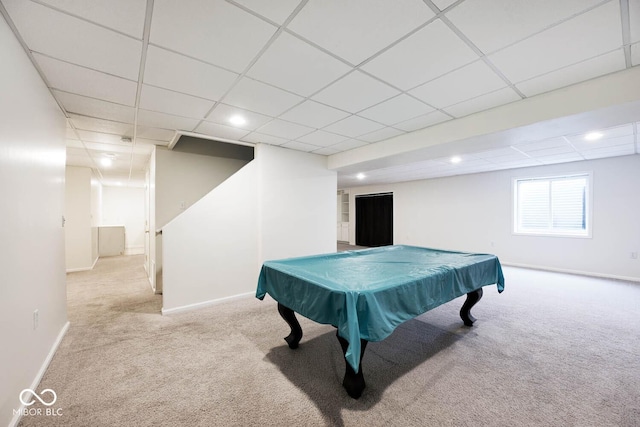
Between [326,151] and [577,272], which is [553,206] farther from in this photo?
[326,151]

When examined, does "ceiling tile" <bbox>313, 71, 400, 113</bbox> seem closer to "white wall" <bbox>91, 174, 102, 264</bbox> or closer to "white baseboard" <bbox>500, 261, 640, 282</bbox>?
"white baseboard" <bbox>500, 261, 640, 282</bbox>

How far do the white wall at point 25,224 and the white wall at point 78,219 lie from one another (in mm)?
4196

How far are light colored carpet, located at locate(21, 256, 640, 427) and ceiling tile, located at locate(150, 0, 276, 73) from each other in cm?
234

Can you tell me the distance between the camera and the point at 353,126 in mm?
3240

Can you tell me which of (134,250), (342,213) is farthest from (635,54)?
(134,250)

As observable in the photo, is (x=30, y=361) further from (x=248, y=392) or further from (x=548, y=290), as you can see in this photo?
(x=548, y=290)

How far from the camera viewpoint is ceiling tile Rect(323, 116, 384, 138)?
9.99 feet

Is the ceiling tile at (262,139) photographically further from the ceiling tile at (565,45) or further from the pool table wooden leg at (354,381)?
the pool table wooden leg at (354,381)

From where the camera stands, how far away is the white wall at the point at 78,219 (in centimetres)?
550

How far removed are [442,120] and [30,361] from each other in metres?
4.22

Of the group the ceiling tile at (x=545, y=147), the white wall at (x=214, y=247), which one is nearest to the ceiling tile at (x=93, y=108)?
the white wall at (x=214, y=247)

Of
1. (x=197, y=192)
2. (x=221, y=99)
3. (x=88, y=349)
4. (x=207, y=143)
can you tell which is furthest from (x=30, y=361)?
(x=207, y=143)

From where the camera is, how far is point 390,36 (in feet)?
5.33

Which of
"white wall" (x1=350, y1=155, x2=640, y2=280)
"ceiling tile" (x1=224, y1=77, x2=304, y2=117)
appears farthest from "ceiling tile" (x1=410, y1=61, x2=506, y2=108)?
"white wall" (x1=350, y1=155, x2=640, y2=280)
